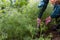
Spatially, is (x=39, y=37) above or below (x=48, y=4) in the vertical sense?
below

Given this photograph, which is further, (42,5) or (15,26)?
(42,5)

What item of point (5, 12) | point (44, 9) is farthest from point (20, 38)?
point (44, 9)

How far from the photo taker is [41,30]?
3248mm

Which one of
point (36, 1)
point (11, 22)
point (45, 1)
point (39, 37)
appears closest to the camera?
point (11, 22)

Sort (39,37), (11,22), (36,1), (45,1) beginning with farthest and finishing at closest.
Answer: (36,1) < (45,1) < (39,37) < (11,22)

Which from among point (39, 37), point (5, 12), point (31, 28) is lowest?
point (39, 37)

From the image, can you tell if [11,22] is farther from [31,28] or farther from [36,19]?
[36,19]

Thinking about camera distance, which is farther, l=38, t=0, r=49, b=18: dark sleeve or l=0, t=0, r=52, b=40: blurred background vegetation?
l=38, t=0, r=49, b=18: dark sleeve

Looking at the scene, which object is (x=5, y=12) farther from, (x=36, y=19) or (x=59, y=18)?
(x=59, y=18)

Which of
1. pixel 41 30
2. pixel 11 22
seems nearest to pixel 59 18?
pixel 41 30

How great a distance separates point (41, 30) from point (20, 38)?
0.38 metres

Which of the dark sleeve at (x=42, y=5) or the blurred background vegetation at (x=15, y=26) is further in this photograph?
the dark sleeve at (x=42, y=5)

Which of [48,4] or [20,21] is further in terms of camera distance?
[48,4]

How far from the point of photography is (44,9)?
11.2 ft
